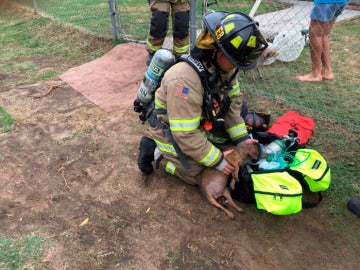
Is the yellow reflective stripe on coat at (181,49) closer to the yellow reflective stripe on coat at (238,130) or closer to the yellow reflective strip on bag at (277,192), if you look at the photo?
the yellow reflective stripe on coat at (238,130)

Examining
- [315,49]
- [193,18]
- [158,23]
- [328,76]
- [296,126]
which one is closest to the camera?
[296,126]

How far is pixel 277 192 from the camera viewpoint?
2.61 m

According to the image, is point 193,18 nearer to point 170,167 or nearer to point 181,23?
point 181,23

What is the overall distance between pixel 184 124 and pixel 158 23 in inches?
107

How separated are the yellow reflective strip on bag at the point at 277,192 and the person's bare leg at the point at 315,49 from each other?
2.71 m

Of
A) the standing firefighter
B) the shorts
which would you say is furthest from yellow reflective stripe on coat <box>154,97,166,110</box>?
the shorts

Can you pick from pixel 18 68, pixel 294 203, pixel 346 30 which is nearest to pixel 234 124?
pixel 294 203

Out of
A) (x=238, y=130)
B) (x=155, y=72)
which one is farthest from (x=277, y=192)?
(x=155, y=72)

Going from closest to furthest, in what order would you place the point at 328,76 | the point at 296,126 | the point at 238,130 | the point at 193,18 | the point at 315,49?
the point at 238,130
the point at 296,126
the point at 193,18
the point at 315,49
the point at 328,76

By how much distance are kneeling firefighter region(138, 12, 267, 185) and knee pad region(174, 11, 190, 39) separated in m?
2.12

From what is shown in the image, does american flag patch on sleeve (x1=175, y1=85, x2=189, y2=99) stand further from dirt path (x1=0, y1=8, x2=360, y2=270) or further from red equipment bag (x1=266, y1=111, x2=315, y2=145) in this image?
red equipment bag (x1=266, y1=111, x2=315, y2=145)

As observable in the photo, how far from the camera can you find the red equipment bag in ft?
12.1

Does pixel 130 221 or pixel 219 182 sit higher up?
pixel 219 182

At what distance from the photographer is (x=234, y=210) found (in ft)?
9.72
